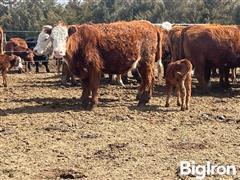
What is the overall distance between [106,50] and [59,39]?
113cm

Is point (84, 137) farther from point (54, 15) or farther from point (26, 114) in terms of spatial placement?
point (54, 15)

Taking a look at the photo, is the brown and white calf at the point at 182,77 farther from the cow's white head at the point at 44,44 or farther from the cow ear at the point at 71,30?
the cow's white head at the point at 44,44

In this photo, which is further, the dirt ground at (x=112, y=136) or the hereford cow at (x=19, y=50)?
the hereford cow at (x=19, y=50)

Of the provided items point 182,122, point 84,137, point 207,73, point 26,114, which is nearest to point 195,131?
point 182,122

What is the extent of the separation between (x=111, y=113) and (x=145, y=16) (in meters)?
35.7

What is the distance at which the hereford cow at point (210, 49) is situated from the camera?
12.9m

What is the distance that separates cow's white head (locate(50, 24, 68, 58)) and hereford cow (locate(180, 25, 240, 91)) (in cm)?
393

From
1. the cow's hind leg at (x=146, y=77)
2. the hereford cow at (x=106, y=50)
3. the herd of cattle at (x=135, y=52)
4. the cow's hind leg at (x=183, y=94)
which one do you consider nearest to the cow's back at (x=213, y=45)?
the herd of cattle at (x=135, y=52)

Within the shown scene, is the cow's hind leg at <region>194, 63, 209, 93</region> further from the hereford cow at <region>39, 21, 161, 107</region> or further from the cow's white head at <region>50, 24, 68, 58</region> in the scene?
the cow's white head at <region>50, 24, 68, 58</region>

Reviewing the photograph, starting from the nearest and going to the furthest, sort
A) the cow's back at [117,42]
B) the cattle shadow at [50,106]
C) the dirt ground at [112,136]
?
the dirt ground at [112,136] < the cattle shadow at [50,106] < the cow's back at [117,42]

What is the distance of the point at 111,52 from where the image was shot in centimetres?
1084

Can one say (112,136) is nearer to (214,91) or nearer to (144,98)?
(144,98)

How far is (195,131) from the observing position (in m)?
8.40

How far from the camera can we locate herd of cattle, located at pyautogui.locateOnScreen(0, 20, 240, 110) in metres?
10.3
